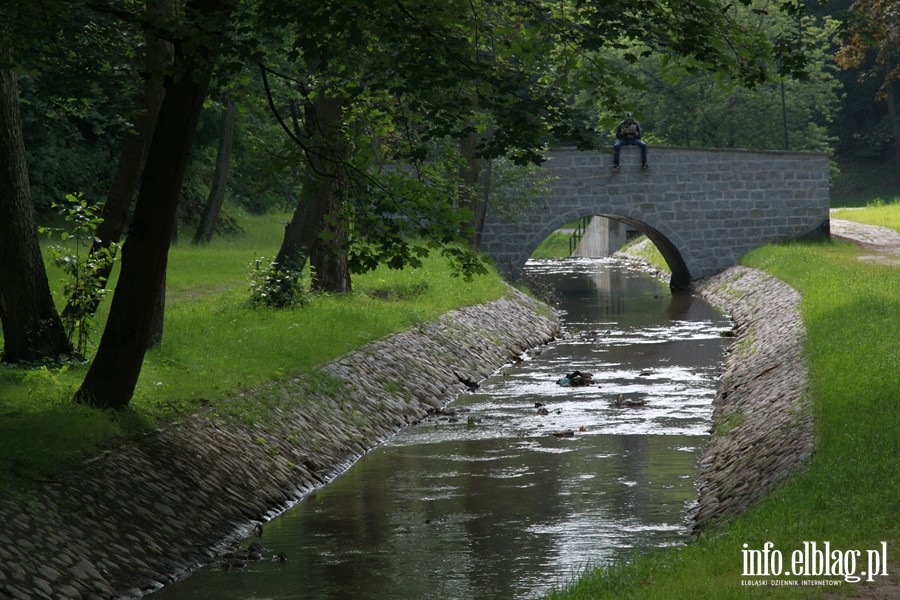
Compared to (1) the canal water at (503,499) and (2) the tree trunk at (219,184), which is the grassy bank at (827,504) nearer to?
(1) the canal water at (503,499)

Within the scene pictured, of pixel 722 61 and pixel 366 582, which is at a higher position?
pixel 722 61

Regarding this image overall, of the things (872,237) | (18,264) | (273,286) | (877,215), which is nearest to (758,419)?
(18,264)

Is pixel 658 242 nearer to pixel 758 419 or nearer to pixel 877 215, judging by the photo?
pixel 877 215

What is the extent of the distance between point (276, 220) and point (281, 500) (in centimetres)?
3950

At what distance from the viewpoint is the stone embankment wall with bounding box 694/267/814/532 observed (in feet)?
40.4

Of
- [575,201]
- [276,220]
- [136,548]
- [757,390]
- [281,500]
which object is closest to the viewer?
[136,548]

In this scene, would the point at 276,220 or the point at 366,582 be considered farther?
the point at 276,220

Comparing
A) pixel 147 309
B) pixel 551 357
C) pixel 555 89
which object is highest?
pixel 555 89

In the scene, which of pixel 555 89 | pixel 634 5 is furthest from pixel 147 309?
pixel 634 5

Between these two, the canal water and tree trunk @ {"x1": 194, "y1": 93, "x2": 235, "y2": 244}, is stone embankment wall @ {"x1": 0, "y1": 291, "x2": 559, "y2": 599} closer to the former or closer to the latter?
the canal water

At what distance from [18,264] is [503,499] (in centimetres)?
567

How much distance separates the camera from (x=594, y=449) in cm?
1667

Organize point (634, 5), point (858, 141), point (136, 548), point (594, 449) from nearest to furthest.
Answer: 1. point (136, 548)
2. point (634, 5)
3. point (594, 449)
4. point (858, 141)

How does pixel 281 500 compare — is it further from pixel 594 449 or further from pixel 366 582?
pixel 594 449
